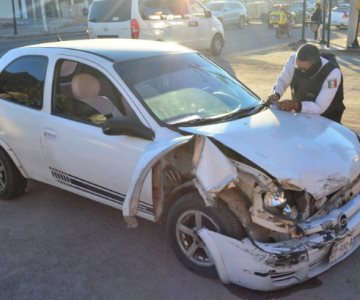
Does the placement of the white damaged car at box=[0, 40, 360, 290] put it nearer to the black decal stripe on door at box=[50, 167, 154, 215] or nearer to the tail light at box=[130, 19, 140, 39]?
the black decal stripe on door at box=[50, 167, 154, 215]

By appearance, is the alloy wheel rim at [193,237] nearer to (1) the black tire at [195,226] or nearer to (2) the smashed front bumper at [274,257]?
(1) the black tire at [195,226]

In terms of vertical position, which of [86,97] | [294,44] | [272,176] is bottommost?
[294,44]

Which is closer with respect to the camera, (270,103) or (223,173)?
(223,173)

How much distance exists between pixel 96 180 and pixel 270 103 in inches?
69.5

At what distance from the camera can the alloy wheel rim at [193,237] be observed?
357 cm

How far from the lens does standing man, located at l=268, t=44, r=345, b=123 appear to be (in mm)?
4676

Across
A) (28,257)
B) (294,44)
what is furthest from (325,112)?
(294,44)

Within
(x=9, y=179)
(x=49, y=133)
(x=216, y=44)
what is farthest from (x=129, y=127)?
(x=216, y=44)

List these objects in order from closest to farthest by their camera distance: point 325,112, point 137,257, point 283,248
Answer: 1. point 283,248
2. point 137,257
3. point 325,112

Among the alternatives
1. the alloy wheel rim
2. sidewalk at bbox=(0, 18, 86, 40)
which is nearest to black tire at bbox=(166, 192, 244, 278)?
the alloy wheel rim

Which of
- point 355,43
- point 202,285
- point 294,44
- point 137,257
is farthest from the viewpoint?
point 294,44

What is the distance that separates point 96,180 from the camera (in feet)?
13.9

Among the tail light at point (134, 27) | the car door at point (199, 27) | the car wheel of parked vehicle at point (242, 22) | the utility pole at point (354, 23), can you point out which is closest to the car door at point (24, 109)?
the tail light at point (134, 27)

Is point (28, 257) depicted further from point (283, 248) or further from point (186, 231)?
point (283, 248)
